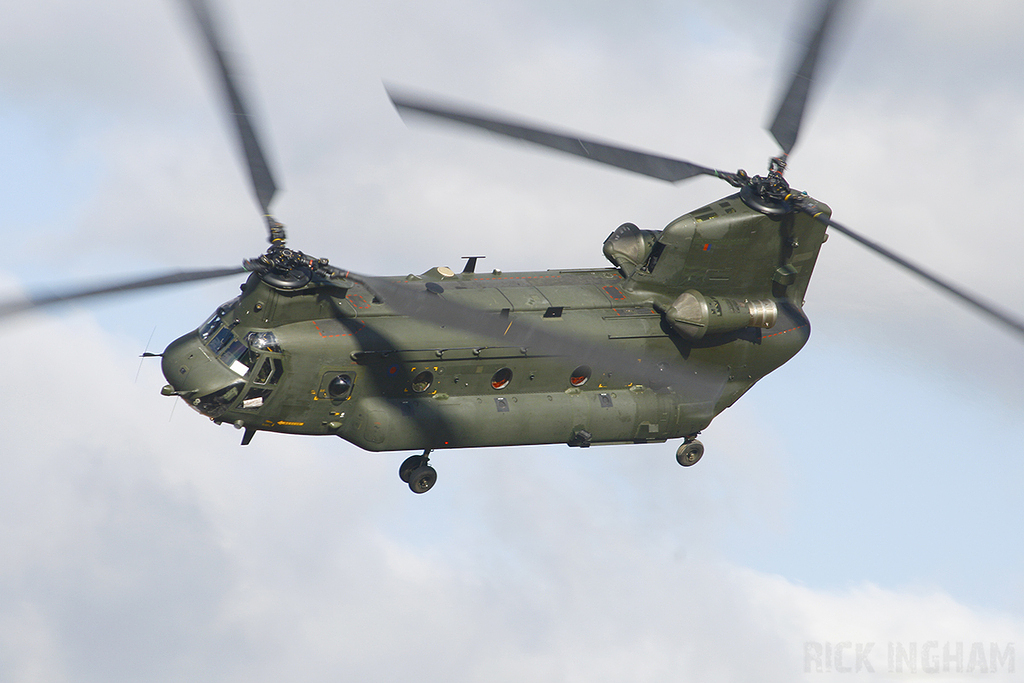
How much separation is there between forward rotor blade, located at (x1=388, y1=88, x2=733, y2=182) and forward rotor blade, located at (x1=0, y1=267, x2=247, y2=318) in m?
5.24

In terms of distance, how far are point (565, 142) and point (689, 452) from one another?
362 inches

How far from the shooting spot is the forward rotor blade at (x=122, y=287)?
83.9 feet

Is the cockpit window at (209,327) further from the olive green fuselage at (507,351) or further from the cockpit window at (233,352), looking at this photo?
the cockpit window at (233,352)

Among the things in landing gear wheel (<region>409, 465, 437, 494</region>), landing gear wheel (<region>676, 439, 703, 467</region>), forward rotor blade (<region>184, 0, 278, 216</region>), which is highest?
forward rotor blade (<region>184, 0, 278, 216</region>)

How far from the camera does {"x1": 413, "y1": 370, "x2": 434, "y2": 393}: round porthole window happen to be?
30.6 meters

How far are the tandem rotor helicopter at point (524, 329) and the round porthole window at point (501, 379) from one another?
0.05 metres

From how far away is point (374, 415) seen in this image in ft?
99.1

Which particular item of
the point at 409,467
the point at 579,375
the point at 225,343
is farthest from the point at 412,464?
the point at 225,343

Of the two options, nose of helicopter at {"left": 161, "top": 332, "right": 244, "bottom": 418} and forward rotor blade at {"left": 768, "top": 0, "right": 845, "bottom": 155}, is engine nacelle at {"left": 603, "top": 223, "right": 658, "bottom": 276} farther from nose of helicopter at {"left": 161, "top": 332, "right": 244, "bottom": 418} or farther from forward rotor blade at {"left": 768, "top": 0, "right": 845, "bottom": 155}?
nose of helicopter at {"left": 161, "top": 332, "right": 244, "bottom": 418}

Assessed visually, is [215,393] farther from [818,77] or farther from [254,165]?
[818,77]

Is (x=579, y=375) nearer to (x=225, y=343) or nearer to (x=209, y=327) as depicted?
(x=225, y=343)

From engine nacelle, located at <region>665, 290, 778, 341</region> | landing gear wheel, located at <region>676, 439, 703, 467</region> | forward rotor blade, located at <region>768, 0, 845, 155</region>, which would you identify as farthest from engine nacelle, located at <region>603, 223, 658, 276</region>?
landing gear wheel, located at <region>676, 439, 703, 467</region>

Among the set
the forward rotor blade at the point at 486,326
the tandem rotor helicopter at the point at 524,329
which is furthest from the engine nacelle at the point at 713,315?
the forward rotor blade at the point at 486,326

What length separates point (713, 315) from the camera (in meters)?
32.5
